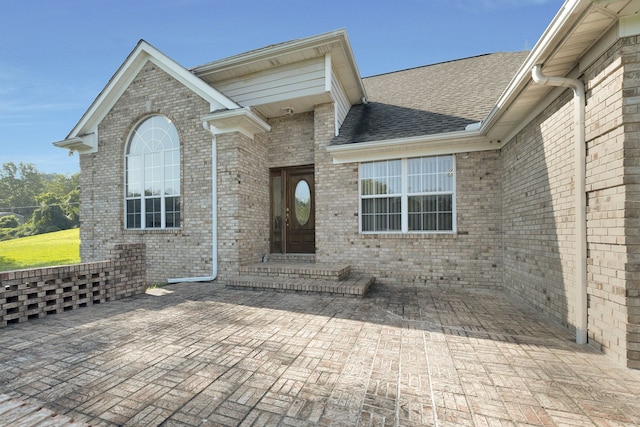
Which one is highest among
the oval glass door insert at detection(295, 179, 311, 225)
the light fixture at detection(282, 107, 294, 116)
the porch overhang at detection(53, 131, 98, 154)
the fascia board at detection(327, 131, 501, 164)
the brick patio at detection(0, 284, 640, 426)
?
the light fixture at detection(282, 107, 294, 116)

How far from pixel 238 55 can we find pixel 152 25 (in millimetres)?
5129

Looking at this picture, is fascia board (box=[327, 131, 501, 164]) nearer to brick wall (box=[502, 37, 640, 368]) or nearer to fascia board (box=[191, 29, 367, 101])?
brick wall (box=[502, 37, 640, 368])

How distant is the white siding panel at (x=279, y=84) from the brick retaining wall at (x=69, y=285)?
4.73 meters

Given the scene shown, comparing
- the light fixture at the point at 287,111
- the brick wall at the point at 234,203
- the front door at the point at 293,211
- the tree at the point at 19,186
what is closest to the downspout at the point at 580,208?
the front door at the point at 293,211

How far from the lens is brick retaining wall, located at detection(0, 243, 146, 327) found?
4023mm

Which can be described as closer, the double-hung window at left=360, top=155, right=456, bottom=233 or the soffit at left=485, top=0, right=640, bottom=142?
the soffit at left=485, top=0, right=640, bottom=142

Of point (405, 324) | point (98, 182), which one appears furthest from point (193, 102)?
point (405, 324)

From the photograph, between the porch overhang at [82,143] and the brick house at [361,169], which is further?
the porch overhang at [82,143]

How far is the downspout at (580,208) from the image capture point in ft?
10.3

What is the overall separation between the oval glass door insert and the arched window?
10.9 feet

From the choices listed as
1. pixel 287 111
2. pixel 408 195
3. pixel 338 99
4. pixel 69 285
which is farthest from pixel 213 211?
pixel 408 195

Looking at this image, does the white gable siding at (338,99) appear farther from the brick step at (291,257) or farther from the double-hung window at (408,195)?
the brick step at (291,257)

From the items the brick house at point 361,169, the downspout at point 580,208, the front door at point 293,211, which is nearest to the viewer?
the downspout at point 580,208

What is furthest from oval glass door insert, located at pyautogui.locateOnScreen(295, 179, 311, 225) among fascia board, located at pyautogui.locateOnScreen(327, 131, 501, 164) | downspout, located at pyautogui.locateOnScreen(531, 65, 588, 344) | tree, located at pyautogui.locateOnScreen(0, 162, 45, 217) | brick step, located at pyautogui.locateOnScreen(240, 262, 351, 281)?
tree, located at pyautogui.locateOnScreen(0, 162, 45, 217)
